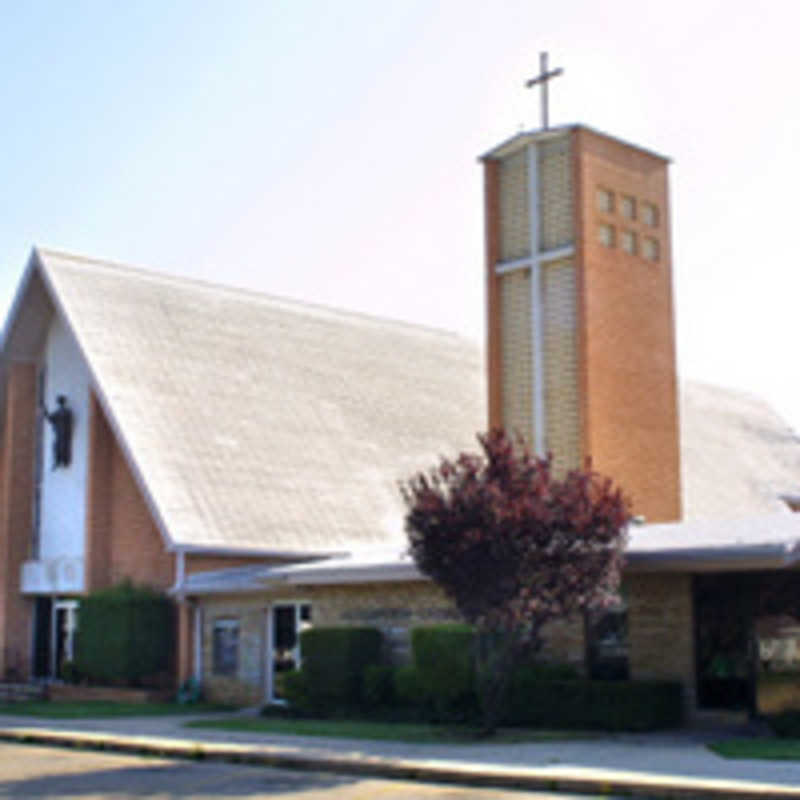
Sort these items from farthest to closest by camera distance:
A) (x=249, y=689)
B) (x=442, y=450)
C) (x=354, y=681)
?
(x=442, y=450), (x=249, y=689), (x=354, y=681)

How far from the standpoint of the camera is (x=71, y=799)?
41.6 ft

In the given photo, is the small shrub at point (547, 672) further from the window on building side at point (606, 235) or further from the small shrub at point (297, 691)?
the window on building side at point (606, 235)

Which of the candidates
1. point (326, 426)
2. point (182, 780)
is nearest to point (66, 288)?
point (326, 426)

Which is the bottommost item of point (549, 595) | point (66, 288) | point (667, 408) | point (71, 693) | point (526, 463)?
point (71, 693)

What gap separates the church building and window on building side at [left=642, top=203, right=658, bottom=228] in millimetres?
65

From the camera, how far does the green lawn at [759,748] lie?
14.8 meters

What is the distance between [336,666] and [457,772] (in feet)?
29.8

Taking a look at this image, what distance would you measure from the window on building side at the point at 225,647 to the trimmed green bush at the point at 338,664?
12.8ft

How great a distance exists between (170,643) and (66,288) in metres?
9.85

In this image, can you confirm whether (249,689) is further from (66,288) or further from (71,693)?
(66,288)

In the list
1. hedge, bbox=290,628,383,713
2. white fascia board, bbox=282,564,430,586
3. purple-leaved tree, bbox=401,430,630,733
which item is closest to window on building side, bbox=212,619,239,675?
white fascia board, bbox=282,564,430,586

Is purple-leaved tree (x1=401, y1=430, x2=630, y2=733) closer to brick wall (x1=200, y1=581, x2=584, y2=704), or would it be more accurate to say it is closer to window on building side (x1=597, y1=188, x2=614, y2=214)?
brick wall (x1=200, y1=581, x2=584, y2=704)

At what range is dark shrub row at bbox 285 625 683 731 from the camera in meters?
18.9

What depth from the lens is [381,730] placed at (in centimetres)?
1947
